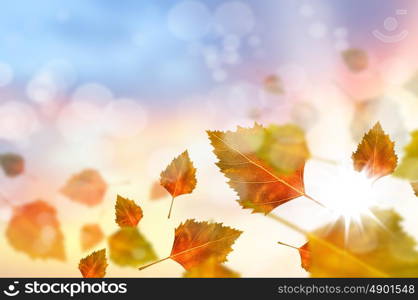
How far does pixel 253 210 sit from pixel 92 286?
29cm

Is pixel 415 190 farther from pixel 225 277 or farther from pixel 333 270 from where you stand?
pixel 225 277

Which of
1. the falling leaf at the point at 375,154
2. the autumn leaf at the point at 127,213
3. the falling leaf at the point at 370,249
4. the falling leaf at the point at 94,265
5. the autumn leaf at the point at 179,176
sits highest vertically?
the autumn leaf at the point at 179,176

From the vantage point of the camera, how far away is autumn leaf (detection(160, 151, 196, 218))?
67cm

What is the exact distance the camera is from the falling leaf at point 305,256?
586mm

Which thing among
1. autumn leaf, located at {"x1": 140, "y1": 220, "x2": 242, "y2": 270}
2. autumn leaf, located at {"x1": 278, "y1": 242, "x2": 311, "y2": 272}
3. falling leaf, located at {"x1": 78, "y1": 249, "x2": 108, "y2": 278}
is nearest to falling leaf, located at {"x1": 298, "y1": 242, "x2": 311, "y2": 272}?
autumn leaf, located at {"x1": 278, "y1": 242, "x2": 311, "y2": 272}

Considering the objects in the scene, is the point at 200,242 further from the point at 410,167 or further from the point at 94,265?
the point at 410,167

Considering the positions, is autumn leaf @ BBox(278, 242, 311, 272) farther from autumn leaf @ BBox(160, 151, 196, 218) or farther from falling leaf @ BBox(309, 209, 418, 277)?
autumn leaf @ BBox(160, 151, 196, 218)

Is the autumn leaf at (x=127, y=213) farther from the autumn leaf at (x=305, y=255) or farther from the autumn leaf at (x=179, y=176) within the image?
the autumn leaf at (x=305, y=255)

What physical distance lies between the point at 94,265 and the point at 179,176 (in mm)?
213

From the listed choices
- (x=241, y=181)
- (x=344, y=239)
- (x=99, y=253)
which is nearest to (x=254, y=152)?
(x=241, y=181)

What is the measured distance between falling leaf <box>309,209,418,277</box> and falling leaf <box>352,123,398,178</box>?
0.23ft

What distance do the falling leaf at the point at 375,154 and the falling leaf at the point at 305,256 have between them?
14 cm

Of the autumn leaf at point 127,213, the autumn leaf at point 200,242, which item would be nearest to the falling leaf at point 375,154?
the autumn leaf at point 200,242

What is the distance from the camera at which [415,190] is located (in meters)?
0.58
